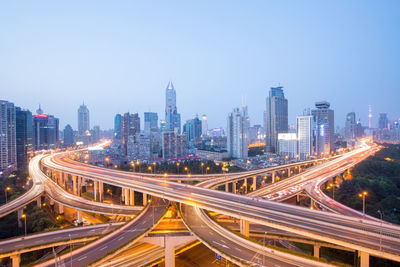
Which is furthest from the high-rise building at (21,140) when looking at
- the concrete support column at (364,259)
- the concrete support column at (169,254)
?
the concrete support column at (364,259)

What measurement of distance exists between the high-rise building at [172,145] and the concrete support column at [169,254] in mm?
77504

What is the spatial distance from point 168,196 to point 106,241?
858cm

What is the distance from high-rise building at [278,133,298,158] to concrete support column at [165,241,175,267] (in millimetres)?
115728

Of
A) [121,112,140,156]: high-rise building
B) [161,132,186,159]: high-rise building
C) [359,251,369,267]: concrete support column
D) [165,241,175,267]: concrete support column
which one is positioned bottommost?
[165,241,175,267]: concrete support column

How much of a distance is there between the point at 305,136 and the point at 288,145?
11733 mm

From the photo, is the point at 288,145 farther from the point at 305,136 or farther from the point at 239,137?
the point at 239,137

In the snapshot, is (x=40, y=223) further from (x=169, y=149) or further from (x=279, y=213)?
(x=169, y=149)

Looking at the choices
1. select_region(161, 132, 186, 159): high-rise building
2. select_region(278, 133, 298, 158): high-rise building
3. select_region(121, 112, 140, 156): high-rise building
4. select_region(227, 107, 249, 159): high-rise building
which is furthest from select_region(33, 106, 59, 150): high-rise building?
select_region(278, 133, 298, 158): high-rise building

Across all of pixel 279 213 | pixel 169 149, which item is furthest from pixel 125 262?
pixel 169 149

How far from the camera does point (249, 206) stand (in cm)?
2316

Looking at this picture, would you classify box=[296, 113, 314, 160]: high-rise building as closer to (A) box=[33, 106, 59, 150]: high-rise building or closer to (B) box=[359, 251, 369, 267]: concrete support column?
(B) box=[359, 251, 369, 267]: concrete support column

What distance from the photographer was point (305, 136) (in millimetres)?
120250

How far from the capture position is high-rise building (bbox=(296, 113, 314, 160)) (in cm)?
11844

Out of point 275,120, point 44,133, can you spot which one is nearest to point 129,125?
point 44,133
